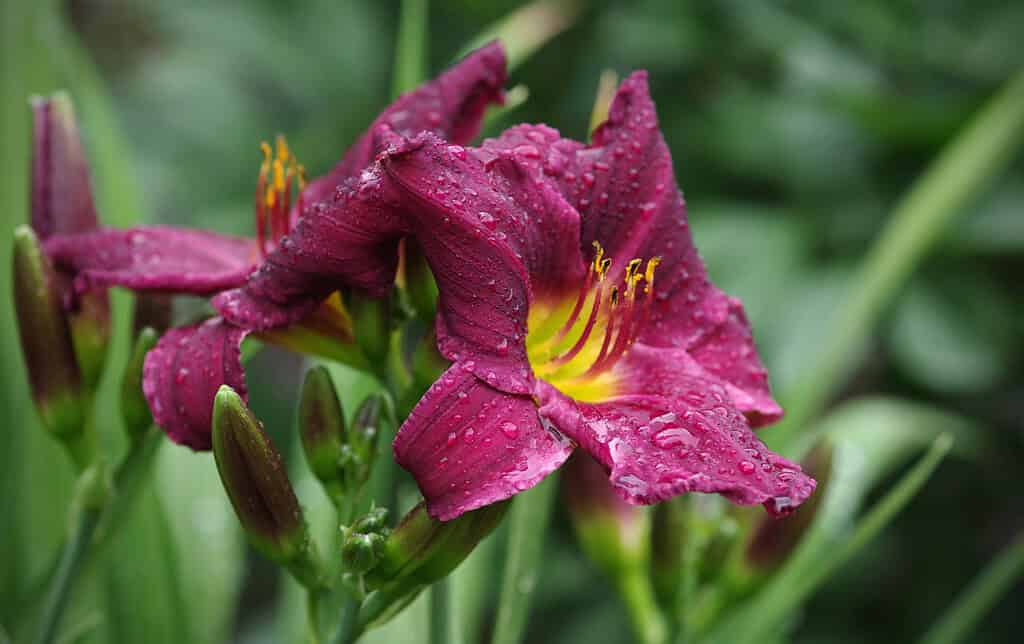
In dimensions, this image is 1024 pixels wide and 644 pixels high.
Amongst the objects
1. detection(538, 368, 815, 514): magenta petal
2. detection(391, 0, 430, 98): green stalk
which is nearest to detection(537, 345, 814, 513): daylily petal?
detection(538, 368, 815, 514): magenta petal

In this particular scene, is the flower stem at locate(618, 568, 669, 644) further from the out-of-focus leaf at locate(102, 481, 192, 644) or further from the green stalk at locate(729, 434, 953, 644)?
the out-of-focus leaf at locate(102, 481, 192, 644)

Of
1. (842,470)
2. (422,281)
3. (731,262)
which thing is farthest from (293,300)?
(731,262)

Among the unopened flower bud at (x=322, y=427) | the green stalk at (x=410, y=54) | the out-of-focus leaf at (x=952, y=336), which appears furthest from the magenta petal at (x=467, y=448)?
the out-of-focus leaf at (x=952, y=336)

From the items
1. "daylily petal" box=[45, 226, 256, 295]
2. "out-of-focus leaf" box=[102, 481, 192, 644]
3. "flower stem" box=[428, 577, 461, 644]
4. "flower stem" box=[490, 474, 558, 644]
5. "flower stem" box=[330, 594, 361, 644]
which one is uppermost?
"daylily petal" box=[45, 226, 256, 295]

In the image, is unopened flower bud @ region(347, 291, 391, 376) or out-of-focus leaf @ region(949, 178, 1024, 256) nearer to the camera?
unopened flower bud @ region(347, 291, 391, 376)

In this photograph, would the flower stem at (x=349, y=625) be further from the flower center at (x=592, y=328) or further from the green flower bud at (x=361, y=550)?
the flower center at (x=592, y=328)

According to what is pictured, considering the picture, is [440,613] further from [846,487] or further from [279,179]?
[846,487]

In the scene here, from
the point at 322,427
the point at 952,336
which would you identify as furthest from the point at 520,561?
the point at 952,336
